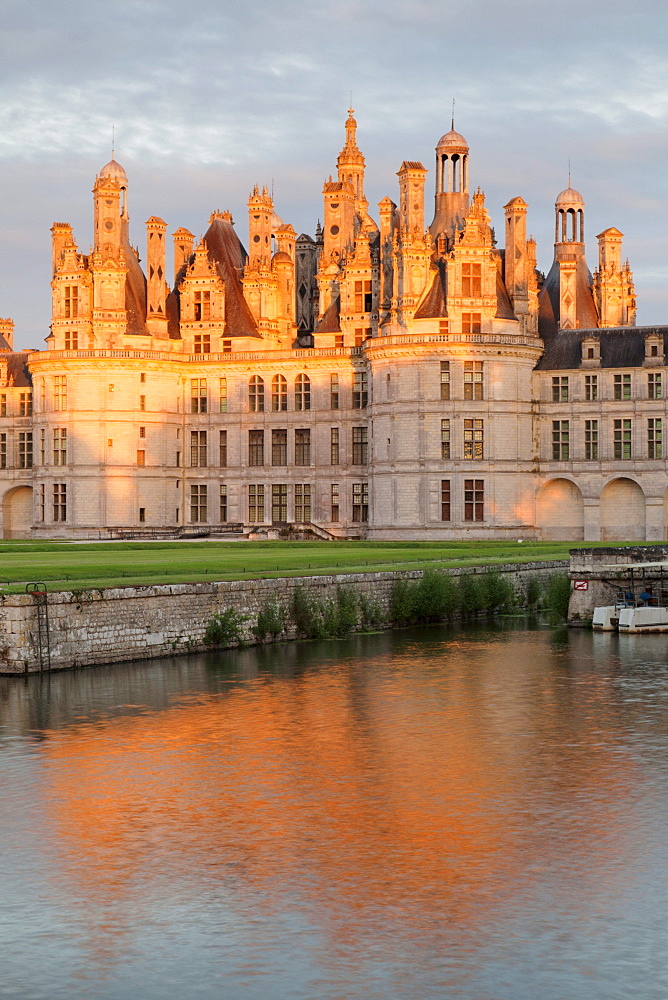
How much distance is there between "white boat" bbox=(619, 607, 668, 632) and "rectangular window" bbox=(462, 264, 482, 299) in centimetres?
3467

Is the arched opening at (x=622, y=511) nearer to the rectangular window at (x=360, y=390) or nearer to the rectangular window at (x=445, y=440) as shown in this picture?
the rectangular window at (x=445, y=440)

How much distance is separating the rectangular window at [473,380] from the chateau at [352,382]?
11 cm

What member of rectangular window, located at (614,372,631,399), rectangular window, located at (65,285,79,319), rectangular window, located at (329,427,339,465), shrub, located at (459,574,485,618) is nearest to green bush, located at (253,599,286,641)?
shrub, located at (459,574,485,618)

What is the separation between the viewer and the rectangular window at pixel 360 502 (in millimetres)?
74625

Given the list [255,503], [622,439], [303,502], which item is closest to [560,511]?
[622,439]

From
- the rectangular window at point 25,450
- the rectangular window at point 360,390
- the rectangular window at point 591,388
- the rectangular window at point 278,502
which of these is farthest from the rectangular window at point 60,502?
the rectangular window at point 591,388

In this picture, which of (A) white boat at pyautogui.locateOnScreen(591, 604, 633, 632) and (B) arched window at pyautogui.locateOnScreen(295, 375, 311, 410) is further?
(B) arched window at pyautogui.locateOnScreen(295, 375, 311, 410)

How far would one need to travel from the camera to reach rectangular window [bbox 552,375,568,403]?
233 ft

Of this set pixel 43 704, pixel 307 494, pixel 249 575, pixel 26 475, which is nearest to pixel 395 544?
pixel 307 494

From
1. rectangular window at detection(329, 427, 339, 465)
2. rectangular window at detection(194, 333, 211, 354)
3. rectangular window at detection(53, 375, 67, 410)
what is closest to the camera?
rectangular window at detection(329, 427, 339, 465)

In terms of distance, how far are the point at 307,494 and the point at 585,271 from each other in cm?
2060

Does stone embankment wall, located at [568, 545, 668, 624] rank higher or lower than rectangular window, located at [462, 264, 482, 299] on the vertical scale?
lower

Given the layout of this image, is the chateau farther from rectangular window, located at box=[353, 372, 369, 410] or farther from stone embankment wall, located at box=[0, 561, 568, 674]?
stone embankment wall, located at box=[0, 561, 568, 674]

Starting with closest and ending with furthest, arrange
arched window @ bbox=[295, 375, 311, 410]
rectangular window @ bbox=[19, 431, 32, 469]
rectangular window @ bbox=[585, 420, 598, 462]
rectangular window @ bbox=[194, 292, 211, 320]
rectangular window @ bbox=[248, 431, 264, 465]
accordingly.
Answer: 1. rectangular window @ bbox=[585, 420, 598, 462]
2. arched window @ bbox=[295, 375, 311, 410]
3. rectangular window @ bbox=[248, 431, 264, 465]
4. rectangular window @ bbox=[194, 292, 211, 320]
5. rectangular window @ bbox=[19, 431, 32, 469]
